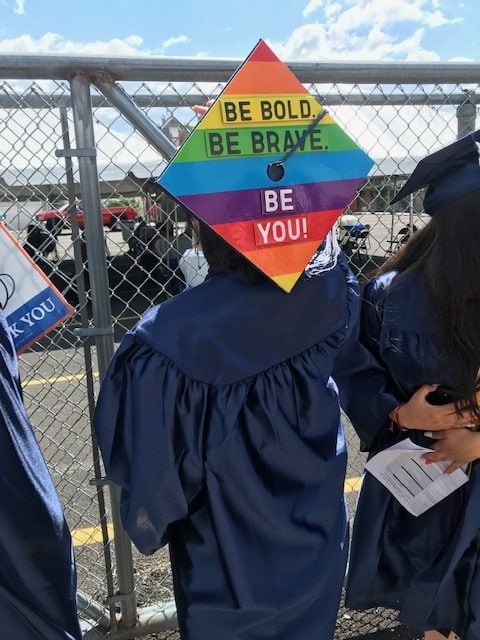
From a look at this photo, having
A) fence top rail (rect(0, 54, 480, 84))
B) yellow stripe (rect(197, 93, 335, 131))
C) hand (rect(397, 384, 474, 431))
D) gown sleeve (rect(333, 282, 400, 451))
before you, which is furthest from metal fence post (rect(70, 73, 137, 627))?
hand (rect(397, 384, 474, 431))

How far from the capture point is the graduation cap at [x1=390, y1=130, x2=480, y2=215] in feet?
4.87

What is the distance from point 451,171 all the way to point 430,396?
0.58 m

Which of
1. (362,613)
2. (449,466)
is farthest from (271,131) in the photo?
(362,613)

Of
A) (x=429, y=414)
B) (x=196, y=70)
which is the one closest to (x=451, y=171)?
(x=429, y=414)

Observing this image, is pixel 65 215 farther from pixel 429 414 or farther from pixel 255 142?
pixel 429 414

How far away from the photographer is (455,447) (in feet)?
5.09

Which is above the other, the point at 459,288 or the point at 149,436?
the point at 459,288

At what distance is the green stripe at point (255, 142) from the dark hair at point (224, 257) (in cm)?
16

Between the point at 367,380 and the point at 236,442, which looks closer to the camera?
the point at 236,442

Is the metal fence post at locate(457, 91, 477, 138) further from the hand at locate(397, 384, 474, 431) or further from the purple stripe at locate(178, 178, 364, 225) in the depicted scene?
the hand at locate(397, 384, 474, 431)

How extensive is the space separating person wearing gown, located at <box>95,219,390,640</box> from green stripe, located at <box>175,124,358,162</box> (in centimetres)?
18

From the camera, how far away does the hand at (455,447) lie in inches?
60.3

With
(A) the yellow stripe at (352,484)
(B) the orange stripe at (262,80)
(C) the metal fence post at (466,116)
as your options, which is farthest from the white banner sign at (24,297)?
(A) the yellow stripe at (352,484)

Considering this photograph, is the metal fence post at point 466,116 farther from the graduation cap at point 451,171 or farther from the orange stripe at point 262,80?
the orange stripe at point 262,80
